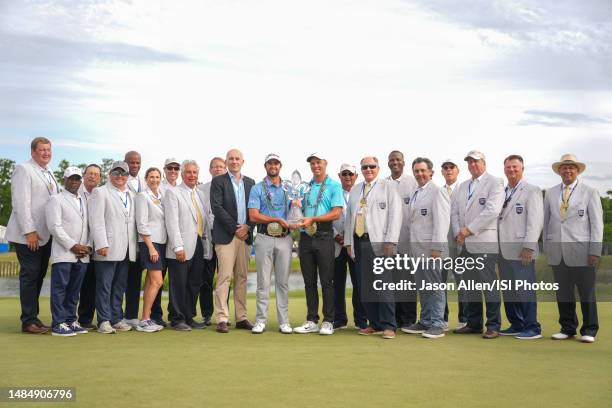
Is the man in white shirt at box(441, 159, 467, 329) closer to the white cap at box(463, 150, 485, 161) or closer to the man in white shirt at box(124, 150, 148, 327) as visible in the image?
the white cap at box(463, 150, 485, 161)

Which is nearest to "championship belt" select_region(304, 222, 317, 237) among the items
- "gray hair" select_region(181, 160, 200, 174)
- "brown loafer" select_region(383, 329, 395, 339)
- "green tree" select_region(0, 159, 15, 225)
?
"brown loafer" select_region(383, 329, 395, 339)

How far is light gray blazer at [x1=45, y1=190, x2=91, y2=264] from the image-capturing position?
745 cm

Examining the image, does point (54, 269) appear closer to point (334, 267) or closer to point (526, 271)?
point (334, 267)

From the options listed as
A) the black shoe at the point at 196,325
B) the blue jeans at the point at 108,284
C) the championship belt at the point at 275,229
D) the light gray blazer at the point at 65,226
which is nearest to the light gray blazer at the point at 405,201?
the championship belt at the point at 275,229

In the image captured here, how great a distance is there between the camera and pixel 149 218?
8047mm

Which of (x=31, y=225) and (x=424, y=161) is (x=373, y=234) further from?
(x=31, y=225)

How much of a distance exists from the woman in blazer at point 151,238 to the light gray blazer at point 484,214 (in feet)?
12.0

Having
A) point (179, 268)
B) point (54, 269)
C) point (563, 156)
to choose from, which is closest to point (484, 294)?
point (563, 156)

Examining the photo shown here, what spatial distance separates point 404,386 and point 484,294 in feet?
10.9

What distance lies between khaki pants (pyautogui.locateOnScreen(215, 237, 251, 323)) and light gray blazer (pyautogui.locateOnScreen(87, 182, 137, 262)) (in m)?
1.05

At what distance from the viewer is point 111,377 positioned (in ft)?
17.3

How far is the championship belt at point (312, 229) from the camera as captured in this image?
25.8 ft

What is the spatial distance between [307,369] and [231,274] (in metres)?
2.84

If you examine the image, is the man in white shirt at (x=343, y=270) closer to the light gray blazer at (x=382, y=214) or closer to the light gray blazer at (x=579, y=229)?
the light gray blazer at (x=382, y=214)
